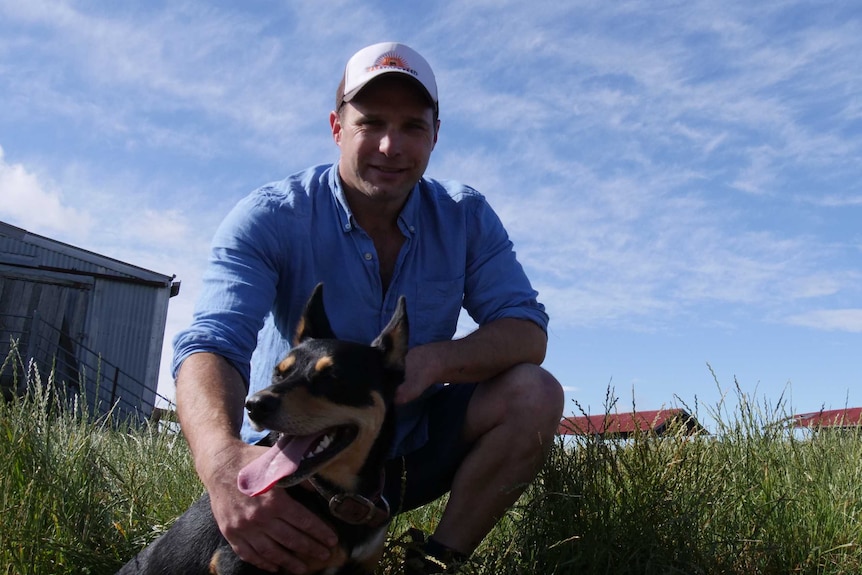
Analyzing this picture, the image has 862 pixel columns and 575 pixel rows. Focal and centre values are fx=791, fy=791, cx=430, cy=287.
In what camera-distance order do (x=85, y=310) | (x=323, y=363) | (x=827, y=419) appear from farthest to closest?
1. (x=85, y=310)
2. (x=827, y=419)
3. (x=323, y=363)

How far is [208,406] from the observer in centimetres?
275

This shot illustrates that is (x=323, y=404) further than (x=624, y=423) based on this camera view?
No

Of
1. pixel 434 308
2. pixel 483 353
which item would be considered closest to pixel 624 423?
pixel 483 353

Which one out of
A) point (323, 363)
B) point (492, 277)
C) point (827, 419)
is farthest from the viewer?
point (827, 419)

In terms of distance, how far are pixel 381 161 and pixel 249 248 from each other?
73 cm

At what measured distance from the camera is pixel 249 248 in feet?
11.0

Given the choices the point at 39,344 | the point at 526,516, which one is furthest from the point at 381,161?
the point at 39,344

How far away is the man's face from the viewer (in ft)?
11.8

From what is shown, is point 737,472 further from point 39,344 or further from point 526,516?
point 39,344

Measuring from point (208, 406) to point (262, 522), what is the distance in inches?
18.7

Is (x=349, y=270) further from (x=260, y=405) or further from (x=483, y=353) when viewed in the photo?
(x=260, y=405)

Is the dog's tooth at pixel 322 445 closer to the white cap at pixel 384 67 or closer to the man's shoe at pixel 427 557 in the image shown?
the man's shoe at pixel 427 557

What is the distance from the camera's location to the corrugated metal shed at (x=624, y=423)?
3.50 m

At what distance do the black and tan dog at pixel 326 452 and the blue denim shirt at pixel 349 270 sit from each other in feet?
1.66
